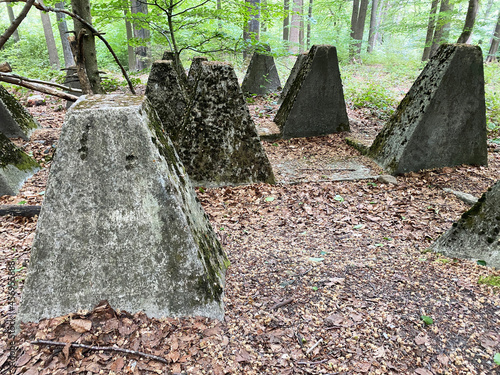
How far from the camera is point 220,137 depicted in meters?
4.91

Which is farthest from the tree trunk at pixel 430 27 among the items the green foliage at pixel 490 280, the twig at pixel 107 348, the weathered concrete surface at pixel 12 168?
the twig at pixel 107 348

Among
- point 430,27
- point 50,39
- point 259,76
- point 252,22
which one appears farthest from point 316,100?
point 50,39

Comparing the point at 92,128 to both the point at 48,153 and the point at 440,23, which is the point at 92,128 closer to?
the point at 48,153

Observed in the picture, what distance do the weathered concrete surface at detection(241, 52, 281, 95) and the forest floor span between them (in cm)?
835

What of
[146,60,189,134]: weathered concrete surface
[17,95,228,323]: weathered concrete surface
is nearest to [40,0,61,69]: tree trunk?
[146,60,189,134]: weathered concrete surface

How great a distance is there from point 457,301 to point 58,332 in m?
2.85

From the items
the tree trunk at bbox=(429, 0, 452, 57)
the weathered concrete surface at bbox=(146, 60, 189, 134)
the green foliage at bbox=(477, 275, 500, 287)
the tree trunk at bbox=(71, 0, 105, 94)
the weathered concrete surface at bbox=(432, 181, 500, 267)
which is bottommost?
the green foliage at bbox=(477, 275, 500, 287)

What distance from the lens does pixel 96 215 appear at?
1962 mm

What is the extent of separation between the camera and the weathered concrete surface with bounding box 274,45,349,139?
23.9 feet

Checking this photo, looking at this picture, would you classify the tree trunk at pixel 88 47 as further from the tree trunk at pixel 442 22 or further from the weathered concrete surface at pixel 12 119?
the tree trunk at pixel 442 22

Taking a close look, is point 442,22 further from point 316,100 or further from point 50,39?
point 50,39

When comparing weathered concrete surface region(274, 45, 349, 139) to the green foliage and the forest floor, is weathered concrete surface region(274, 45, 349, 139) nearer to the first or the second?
the forest floor

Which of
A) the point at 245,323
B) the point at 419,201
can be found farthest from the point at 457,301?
the point at 419,201

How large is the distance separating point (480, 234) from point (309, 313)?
1.79 meters
